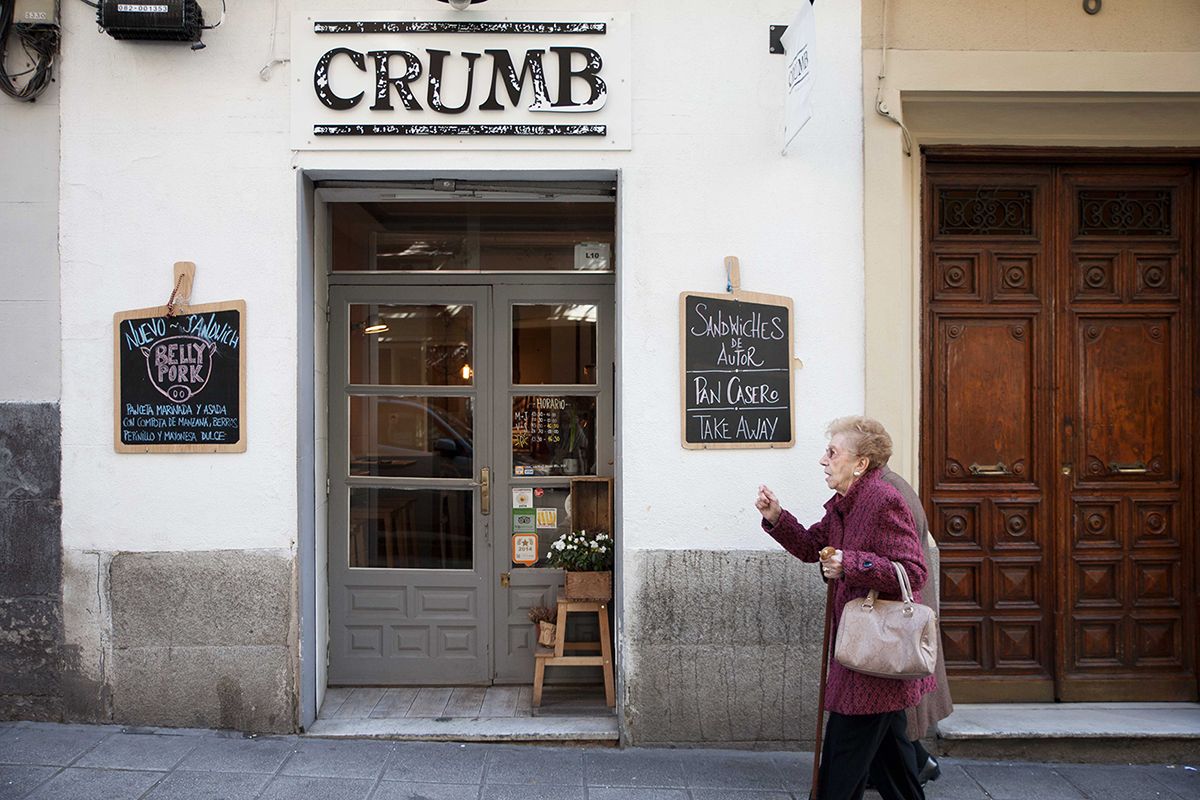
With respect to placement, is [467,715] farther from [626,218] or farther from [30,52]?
[30,52]

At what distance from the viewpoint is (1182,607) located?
511 centimetres

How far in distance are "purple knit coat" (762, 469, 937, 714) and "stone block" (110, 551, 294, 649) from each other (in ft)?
9.10

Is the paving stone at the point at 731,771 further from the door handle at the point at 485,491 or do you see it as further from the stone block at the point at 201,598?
the stone block at the point at 201,598

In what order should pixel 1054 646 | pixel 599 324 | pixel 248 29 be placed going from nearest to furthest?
pixel 248 29 → pixel 1054 646 → pixel 599 324

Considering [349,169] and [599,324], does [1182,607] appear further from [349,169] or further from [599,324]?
[349,169]

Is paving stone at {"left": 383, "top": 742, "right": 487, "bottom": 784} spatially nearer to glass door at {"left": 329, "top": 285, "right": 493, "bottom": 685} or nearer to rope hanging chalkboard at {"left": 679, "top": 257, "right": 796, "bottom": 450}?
glass door at {"left": 329, "top": 285, "right": 493, "bottom": 685}

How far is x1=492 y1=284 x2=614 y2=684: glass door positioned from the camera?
5.39 meters

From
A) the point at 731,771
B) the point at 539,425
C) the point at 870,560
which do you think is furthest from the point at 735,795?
the point at 539,425

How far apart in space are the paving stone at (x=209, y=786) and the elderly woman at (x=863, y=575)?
2530 mm

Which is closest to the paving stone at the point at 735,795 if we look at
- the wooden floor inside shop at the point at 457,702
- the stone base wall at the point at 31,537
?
the wooden floor inside shop at the point at 457,702

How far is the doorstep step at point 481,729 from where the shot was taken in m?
4.74

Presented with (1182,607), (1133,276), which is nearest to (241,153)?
(1133,276)

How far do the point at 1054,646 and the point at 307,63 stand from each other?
16.6ft

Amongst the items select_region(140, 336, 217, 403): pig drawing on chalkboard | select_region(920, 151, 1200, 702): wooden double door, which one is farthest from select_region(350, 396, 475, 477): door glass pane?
select_region(920, 151, 1200, 702): wooden double door
